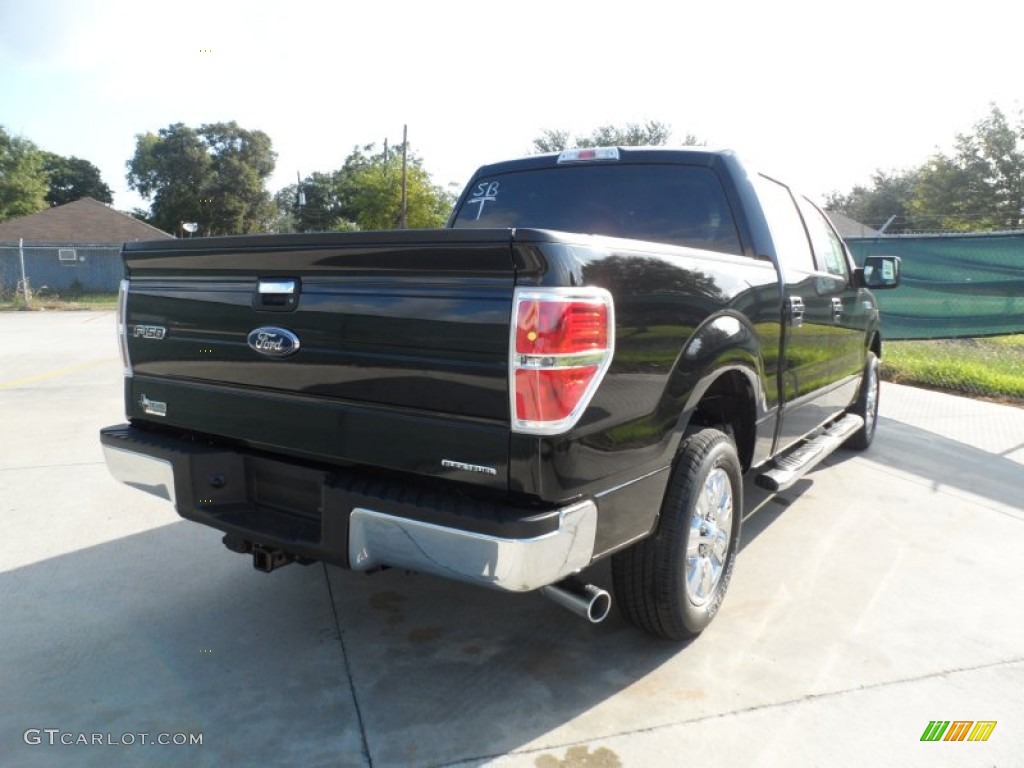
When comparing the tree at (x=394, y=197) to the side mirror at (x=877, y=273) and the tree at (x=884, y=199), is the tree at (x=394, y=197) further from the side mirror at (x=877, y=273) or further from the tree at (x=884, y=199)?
the tree at (x=884, y=199)

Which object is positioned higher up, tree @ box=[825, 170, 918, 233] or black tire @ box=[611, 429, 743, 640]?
tree @ box=[825, 170, 918, 233]

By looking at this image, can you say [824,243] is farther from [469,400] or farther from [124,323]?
[124,323]

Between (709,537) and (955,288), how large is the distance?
30.7 feet

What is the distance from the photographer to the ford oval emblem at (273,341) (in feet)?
8.36

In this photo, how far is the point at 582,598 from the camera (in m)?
2.49

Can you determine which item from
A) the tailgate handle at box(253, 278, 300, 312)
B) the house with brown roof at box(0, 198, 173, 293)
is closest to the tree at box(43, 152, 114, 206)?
the house with brown roof at box(0, 198, 173, 293)

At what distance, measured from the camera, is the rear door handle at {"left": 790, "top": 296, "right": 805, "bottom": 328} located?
374cm

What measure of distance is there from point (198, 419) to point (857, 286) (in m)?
4.27

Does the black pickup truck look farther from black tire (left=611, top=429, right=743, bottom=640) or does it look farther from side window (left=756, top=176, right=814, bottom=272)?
side window (left=756, top=176, right=814, bottom=272)

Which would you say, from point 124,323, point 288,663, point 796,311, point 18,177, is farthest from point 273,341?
point 18,177

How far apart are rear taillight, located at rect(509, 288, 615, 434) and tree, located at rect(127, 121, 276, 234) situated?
54.4m

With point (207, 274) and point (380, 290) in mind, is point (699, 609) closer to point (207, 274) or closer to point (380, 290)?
point (380, 290)

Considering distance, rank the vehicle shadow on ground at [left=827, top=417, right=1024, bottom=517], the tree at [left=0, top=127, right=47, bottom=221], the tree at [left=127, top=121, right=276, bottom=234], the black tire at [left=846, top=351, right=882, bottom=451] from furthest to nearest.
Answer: the tree at [left=127, top=121, right=276, bottom=234] → the tree at [left=0, top=127, right=47, bottom=221] → the black tire at [left=846, top=351, right=882, bottom=451] → the vehicle shadow on ground at [left=827, top=417, right=1024, bottom=517]

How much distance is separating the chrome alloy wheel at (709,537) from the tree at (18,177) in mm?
53845
